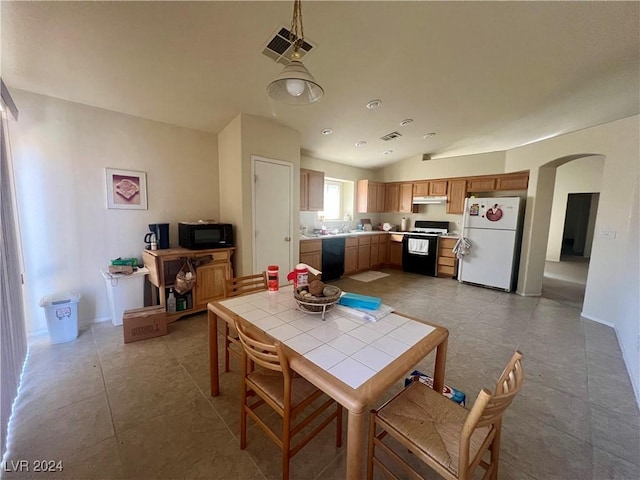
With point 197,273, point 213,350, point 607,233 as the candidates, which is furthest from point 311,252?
point 607,233

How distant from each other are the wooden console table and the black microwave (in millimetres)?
85

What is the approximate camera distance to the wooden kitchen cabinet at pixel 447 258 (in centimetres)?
520

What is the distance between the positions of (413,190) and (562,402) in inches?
186

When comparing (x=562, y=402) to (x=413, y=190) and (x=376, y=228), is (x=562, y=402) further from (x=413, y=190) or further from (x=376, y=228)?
(x=376, y=228)

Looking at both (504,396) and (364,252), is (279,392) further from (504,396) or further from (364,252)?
(364,252)

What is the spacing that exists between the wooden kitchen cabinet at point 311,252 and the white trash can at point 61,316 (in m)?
2.95

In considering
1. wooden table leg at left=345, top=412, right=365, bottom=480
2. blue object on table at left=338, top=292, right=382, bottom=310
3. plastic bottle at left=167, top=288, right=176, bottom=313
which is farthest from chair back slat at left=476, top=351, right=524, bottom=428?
plastic bottle at left=167, top=288, right=176, bottom=313

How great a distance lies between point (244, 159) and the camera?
3.28 metres

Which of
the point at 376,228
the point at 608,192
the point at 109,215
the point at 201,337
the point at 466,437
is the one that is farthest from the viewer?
the point at 376,228

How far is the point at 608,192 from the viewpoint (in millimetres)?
3277

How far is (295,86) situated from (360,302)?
1376mm

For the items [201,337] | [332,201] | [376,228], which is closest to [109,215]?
[201,337]

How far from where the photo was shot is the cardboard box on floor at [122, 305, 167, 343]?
2598mm

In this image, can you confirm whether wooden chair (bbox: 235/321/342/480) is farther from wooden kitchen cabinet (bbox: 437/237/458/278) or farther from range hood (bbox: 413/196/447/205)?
range hood (bbox: 413/196/447/205)
